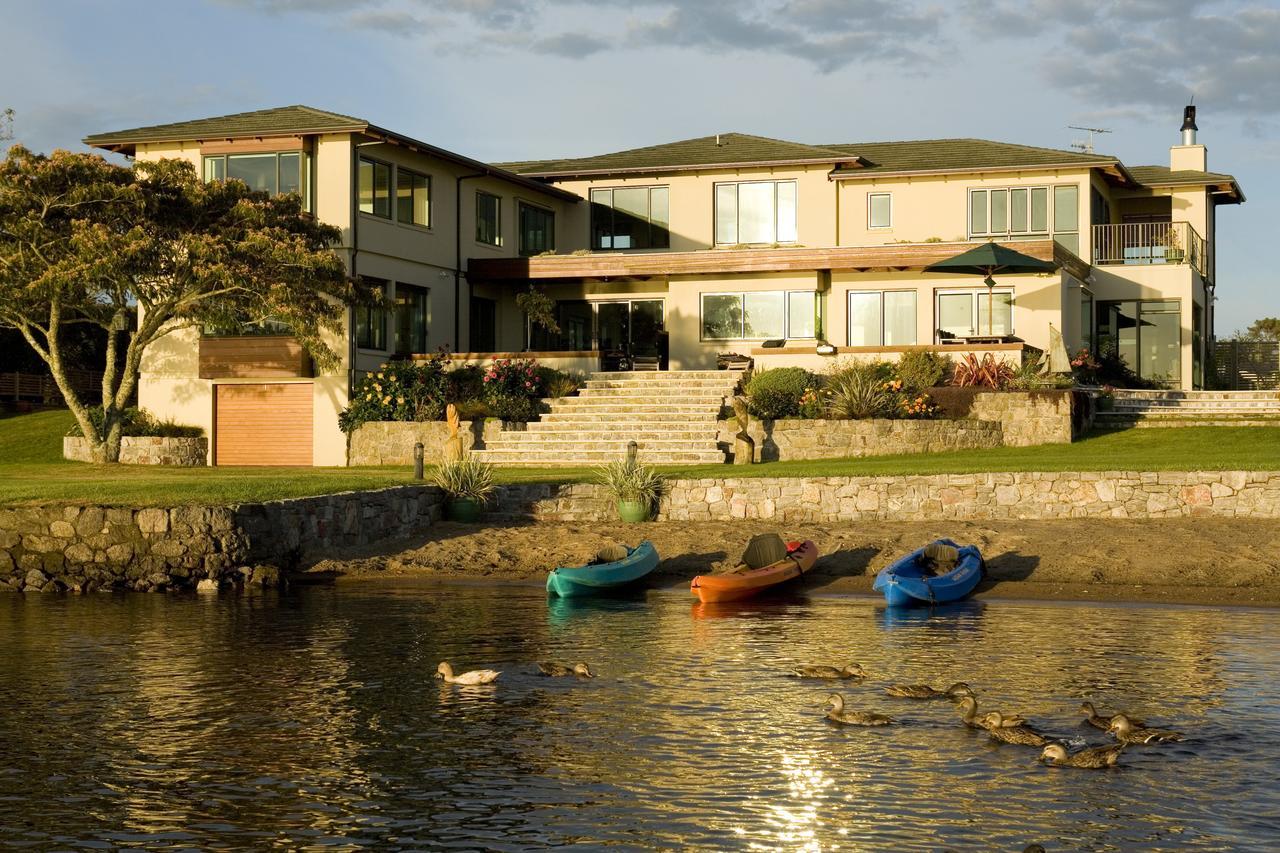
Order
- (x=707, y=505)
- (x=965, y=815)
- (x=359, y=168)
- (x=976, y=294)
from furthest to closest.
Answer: (x=976, y=294) → (x=359, y=168) → (x=707, y=505) → (x=965, y=815)

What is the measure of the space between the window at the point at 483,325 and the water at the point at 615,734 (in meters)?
25.2

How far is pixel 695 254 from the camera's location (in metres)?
42.7

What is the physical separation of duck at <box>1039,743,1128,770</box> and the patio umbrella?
26.3 m

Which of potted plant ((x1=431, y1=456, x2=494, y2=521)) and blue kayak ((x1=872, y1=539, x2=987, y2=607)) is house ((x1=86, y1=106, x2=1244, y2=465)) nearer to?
potted plant ((x1=431, y1=456, x2=494, y2=521))

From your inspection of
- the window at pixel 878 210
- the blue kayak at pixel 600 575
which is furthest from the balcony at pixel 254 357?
the window at pixel 878 210

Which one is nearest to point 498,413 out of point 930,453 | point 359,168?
point 359,168

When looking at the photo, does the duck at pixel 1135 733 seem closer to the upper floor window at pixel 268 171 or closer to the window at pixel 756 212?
the upper floor window at pixel 268 171

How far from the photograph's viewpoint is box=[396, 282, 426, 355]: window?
1598 inches

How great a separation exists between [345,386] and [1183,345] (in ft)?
81.1

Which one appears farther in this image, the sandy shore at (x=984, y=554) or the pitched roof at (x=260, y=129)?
the pitched roof at (x=260, y=129)

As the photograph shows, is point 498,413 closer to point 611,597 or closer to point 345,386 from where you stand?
point 345,386

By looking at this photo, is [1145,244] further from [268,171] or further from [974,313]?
[268,171]

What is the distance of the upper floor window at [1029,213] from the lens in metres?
44.2

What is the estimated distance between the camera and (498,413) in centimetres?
3581
